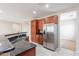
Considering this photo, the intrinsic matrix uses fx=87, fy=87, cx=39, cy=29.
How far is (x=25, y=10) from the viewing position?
4.44ft

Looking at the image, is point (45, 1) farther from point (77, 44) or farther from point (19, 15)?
point (77, 44)

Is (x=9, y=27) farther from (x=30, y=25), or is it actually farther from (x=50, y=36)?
(x=50, y=36)

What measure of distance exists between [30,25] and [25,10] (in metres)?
0.27

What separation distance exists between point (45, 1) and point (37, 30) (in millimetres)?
642

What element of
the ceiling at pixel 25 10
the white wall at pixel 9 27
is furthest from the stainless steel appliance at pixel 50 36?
the white wall at pixel 9 27

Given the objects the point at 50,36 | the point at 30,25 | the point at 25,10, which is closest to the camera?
the point at 25,10

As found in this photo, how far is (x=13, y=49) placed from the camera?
4.02 ft

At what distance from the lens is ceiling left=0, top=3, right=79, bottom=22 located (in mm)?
1256

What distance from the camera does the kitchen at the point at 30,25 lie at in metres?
1.27

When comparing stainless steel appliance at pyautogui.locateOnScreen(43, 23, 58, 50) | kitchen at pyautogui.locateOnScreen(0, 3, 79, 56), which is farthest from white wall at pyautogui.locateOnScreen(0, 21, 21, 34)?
stainless steel appliance at pyautogui.locateOnScreen(43, 23, 58, 50)

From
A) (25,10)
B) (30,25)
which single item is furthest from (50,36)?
(25,10)

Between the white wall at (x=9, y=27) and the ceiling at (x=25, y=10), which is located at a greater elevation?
the ceiling at (x=25, y=10)

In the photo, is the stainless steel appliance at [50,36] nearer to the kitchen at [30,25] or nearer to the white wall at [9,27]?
the kitchen at [30,25]

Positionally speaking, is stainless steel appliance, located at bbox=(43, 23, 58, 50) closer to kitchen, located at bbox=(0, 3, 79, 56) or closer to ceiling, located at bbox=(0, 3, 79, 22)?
kitchen, located at bbox=(0, 3, 79, 56)
